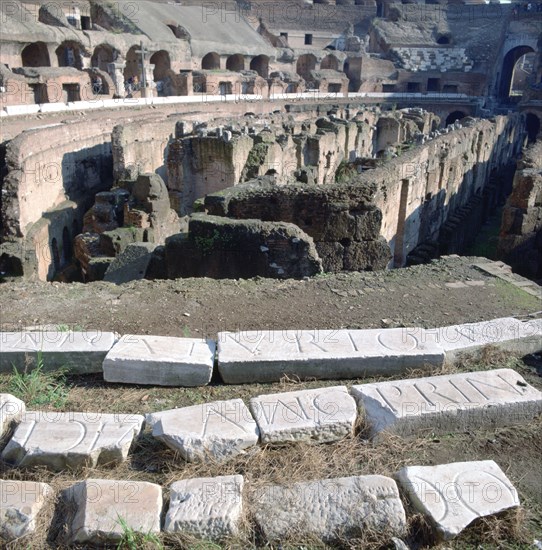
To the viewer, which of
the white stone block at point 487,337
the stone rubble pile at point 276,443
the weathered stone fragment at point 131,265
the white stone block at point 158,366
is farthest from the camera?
the weathered stone fragment at point 131,265

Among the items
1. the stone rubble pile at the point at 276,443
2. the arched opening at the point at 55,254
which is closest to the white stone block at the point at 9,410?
the stone rubble pile at the point at 276,443

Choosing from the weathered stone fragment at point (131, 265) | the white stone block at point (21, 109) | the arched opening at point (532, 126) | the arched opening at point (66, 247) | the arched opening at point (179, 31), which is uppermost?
the arched opening at point (179, 31)

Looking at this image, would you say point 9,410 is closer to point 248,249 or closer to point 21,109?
point 248,249

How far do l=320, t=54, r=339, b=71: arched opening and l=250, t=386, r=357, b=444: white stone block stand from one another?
3924 centimetres

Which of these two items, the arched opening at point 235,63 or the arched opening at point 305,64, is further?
the arched opening at point 305,64

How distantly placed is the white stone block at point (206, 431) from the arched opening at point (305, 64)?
3814 cm

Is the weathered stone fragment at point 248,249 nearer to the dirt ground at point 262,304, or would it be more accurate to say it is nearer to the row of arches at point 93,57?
the dirt ground at point 262,304

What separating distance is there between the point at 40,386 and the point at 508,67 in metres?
45.4

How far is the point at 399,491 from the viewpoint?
2.74m

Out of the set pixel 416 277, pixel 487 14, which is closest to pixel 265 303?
pixel 416 277

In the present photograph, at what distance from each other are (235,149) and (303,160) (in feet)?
12.1

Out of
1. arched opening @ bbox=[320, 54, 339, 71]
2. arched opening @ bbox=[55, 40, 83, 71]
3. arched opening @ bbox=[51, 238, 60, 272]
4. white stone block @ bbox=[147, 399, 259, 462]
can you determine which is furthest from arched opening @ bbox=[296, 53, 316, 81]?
white stone block @ bbox=[147, 399, 259, 462]

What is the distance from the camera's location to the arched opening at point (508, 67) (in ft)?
132

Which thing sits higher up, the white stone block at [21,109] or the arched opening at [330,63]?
the arched opening at [330,63]
